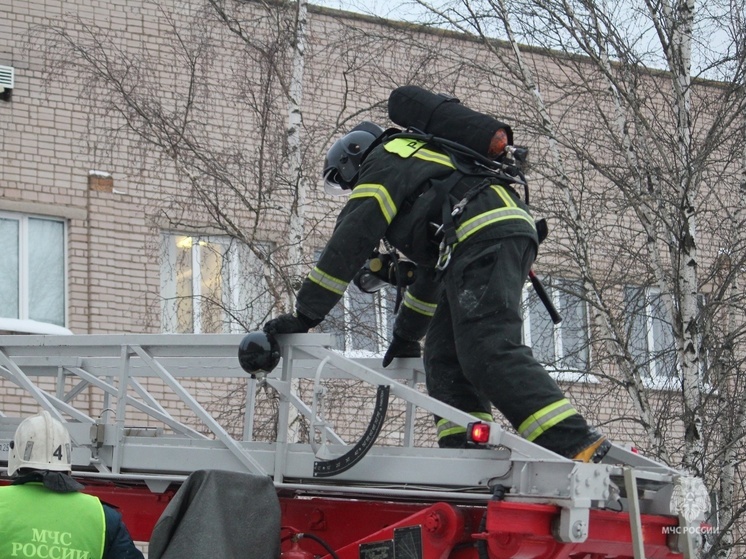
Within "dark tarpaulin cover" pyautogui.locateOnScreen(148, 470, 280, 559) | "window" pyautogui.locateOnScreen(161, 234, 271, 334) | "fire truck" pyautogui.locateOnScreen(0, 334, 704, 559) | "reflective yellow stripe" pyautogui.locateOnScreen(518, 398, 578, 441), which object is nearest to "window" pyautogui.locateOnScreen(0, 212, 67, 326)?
"window" pyautogui.locateOnScreen(161, 234, 271, 334)

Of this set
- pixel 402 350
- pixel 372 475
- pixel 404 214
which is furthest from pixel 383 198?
pixel 372 475

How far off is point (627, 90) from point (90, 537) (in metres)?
6.25

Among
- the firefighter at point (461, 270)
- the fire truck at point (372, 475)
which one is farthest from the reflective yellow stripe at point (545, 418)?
the fire truck at point (372, 475)

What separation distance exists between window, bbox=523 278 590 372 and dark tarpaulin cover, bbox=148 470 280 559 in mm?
3658

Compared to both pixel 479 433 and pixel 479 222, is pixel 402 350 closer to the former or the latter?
pixel 479 222

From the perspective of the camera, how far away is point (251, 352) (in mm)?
5273

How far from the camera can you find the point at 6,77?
38.1 ft

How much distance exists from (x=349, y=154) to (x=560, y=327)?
5.38 m

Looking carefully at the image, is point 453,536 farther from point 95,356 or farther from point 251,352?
point 95,356

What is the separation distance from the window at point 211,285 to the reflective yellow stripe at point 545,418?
5.21 metres

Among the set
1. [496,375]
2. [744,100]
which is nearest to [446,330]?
[496,375]

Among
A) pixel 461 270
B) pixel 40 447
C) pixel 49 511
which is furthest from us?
pixel 461 270

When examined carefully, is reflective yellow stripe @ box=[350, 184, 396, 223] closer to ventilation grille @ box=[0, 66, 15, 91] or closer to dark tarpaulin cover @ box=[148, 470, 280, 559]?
dark tarpaulin cover @ box=[148, 470, 280, 559]

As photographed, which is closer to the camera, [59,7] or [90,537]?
[90,537]
